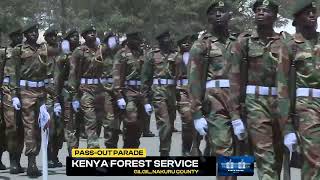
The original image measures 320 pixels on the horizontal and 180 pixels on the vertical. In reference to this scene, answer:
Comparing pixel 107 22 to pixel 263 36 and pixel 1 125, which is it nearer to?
pixel 1 125

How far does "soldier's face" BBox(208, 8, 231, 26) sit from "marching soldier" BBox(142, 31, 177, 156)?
3307 mm

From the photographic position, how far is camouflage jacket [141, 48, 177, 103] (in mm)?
11266

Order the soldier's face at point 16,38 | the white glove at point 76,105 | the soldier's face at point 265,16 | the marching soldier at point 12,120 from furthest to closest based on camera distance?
1. the white glove at point 76,105
2. the soldier's face at point 16,38
3. the marching soldier at point 12,120
4. the soldier's face at point 265,16

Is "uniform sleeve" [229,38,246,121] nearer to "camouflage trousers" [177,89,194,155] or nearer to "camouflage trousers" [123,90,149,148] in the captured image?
"camouflage trousers" [123,90,149,148]

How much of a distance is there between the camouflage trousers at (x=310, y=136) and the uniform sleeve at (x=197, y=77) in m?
1.20

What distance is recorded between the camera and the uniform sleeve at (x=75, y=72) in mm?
10984

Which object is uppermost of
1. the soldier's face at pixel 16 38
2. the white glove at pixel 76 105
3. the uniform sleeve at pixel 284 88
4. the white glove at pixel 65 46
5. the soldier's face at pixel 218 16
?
the soldier's face at pixel 218 16

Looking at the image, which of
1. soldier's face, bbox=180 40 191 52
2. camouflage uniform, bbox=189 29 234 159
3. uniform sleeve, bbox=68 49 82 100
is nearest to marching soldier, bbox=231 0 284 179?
camouflage uniform, bbox=189 29 234 159

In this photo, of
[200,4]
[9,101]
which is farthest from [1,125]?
[200,4]

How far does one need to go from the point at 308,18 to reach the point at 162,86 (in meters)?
4.81

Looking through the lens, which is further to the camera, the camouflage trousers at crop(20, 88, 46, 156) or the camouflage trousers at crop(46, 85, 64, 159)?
the camouflage trousers at crop(46, 85, 64, 159)

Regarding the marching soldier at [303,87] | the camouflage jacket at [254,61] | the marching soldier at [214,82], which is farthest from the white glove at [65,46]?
the marching soldier at [303,87]

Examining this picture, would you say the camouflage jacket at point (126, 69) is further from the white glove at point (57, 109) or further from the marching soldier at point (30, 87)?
the marching soldier at point (30, 87)

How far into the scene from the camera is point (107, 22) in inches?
1336
